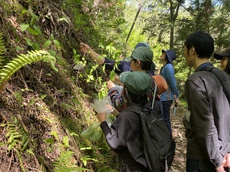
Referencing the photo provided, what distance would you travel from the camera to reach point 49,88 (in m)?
3.18

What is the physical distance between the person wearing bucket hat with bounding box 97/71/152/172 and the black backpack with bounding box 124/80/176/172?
0.06 meters

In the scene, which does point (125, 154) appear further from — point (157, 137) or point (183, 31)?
point (183, 31)

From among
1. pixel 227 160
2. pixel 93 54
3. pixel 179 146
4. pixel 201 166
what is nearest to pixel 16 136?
pixel 201 166

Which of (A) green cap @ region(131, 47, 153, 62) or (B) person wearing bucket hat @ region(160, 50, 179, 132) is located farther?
(B) person wearing bucket hat @ region(160, 50, 179, 132)

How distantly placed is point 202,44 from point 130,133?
3.85ft

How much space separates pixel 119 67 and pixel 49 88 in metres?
1.34

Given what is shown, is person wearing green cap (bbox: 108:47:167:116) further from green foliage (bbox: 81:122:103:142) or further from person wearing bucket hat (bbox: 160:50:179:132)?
person wearing bucket hat (bbox: 160:50:179:132)

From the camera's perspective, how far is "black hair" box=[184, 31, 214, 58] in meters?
2.29

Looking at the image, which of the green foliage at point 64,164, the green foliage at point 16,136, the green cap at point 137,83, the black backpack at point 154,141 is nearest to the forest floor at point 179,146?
the black backpack at point 154,141

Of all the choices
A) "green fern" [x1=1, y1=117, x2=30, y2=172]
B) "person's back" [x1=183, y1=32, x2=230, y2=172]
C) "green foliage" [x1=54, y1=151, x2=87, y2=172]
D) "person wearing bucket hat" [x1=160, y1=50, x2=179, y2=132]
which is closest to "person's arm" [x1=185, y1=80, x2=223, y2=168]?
"person's back" [x1=183, y1=32, x2=230, y2=172]

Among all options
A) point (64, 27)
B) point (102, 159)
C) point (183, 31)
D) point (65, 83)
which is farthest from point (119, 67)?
point (183, 31)

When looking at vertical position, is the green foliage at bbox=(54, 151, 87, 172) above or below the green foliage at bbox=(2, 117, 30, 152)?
below

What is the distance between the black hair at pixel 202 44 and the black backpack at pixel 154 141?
2.63ft

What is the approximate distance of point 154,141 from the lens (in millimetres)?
2125
